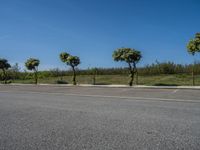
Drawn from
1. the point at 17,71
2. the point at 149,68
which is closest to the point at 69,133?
the point at 149,68

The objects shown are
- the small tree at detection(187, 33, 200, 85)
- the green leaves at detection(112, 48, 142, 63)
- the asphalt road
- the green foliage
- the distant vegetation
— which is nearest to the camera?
the asphalt road

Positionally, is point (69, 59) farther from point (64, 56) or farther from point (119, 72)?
point (119, 72)

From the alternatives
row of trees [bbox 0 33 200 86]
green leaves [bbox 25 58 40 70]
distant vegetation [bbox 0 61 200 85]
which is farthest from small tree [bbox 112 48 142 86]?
green leaves [bbox 25 58 40 70]

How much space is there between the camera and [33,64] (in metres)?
25.9

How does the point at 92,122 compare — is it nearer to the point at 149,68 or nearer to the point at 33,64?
the point at 33,64

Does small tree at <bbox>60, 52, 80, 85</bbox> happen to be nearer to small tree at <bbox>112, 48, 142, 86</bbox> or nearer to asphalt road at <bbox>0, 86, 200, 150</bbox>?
small tree at <bbox>112, 48, 142, 86</bbox>

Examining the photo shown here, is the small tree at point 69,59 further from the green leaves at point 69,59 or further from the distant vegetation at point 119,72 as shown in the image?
the distant vegetation at point 119,72

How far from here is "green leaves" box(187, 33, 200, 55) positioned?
16.2 m

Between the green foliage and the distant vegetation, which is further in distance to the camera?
the distant vegetation

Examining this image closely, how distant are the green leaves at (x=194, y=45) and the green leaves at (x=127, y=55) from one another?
4095 mm

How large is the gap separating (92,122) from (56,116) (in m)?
1.35

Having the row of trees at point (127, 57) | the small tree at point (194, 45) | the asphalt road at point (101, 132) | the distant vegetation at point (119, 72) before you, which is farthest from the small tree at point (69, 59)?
the asphalt road at point (101, 132)

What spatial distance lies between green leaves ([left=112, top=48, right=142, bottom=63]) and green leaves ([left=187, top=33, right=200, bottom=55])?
4095 mm

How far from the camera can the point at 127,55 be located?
18.8m
